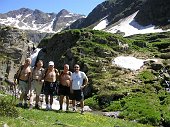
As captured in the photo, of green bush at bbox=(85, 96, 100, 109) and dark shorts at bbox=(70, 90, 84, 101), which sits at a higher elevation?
dark shorts at bbox=(70, 90, 84, 101)

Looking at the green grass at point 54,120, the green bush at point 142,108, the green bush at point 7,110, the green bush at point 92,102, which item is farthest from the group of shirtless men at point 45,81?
the green bush at point 92,102

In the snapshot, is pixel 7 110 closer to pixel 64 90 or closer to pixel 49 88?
pixel 49 88

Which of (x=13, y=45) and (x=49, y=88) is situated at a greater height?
(x=13, y=45)

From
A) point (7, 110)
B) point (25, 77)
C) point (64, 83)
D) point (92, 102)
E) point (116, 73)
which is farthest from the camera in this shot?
point (116, 73)

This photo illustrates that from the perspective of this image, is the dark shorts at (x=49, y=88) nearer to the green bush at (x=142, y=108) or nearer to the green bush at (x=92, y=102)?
the green bush at (x=142, y=108)

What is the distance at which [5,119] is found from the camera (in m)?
19.9

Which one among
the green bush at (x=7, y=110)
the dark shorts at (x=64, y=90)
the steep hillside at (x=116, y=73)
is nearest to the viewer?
the green bush at (x=7, y=110)

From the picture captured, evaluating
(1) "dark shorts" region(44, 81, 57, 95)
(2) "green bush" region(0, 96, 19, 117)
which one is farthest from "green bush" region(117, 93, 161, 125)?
(2) "green bush" region(0, 96, 19, 117)

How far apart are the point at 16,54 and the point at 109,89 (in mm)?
42927

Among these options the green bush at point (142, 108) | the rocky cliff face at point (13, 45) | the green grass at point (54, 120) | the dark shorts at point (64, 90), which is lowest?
the green bush at point (142, 108)

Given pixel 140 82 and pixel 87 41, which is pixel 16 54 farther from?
pixel 140 82

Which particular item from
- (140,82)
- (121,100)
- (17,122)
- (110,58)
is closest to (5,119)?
(17,122)

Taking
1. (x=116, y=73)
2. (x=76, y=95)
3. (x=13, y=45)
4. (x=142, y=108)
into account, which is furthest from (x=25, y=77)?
(x=13, y=45)

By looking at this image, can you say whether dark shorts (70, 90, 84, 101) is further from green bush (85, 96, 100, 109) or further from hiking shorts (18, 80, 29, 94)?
green bush (85, 96, 100, 109)
